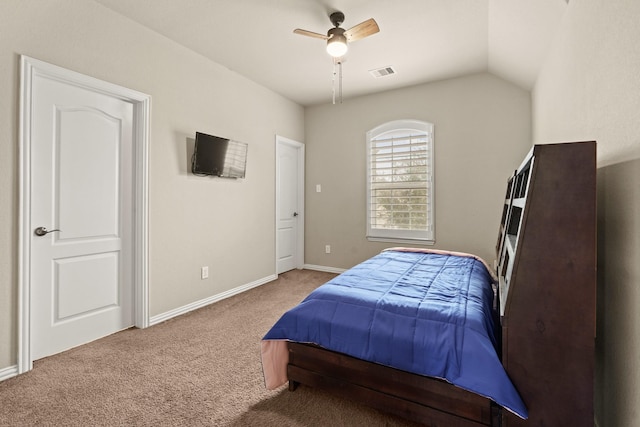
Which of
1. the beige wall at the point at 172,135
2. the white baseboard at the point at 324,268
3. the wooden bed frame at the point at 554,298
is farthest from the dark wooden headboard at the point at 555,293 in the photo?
the white baseboard at the point at 324,268

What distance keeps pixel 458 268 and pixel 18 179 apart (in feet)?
10.6

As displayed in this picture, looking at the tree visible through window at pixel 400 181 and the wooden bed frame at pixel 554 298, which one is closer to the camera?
the wooden bed frame at pixel 554 298

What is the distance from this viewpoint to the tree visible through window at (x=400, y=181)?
4148 mm

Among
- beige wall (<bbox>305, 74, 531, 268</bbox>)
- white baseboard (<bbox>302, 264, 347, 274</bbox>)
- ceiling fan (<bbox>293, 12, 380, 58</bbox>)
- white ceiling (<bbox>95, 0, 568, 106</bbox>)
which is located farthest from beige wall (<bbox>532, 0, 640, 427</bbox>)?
white baseboard (<bbox>302, 264, 347, 274</bbox>)

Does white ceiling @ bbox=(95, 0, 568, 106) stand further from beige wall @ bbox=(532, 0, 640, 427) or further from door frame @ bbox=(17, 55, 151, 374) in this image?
beige wall @ bbox=(532, 0, 640, 427)

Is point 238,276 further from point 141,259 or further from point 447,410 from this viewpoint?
point 447,410

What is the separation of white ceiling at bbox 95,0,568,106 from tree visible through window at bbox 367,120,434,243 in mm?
743

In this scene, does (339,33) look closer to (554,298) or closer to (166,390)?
(554,298)

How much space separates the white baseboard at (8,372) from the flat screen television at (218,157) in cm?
203

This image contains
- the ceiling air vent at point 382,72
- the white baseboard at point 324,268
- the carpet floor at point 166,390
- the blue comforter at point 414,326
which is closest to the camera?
the blue comforter at point 414,326

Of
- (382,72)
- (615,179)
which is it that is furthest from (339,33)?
(615,179)

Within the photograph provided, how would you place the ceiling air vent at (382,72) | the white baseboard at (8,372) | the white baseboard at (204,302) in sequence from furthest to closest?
the ceiling air vent at (382,72), the white baseboard at (204,302), the white baseboard at (8,372)

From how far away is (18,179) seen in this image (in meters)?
2.05

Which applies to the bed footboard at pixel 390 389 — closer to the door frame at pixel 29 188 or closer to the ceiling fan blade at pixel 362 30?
the door frame at pixel 29 188
